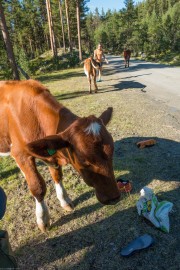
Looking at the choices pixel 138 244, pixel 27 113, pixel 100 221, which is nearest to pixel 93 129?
pixel 27 113

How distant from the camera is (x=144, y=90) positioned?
39.9 feet

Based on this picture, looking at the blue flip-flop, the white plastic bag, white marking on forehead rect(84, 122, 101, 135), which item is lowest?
the blue flip-flop

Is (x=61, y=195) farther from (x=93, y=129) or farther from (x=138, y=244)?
(x=93, y=129)

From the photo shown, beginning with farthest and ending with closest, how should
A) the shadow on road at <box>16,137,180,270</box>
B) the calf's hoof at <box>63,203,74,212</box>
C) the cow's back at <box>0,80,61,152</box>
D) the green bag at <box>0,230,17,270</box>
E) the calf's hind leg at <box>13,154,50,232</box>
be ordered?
the calf's hoof at <box>63,203,74,212</box>, the calf's hind leg at <box>13,154,50,232</box>, the cow's back at <box>0,80,61,152</box>, the shadow on road at <box>16,137,180,270</box>, the green bag at <box>0,230,17,270</box>

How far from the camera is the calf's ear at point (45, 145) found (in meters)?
2.12

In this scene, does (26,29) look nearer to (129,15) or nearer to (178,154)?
(129,15)

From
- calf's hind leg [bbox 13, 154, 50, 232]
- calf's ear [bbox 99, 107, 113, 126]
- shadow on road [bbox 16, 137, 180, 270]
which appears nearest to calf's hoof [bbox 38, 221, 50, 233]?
shadow on road [bbox 16, 137, 180, 270]

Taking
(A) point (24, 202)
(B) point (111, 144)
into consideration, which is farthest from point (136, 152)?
(B) point (111, 144)

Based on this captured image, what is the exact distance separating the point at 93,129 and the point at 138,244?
5.06 ft

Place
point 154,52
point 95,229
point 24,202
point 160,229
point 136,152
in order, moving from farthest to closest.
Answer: point 154,52, point 136,152, point 24,202, point 95,229, point 160,229

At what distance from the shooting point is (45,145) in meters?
2.14

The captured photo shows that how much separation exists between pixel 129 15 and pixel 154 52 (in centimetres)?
1468

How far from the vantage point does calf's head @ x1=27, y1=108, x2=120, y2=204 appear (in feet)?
7.06

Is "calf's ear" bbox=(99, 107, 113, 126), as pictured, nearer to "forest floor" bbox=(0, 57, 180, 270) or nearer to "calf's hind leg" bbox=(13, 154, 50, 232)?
"calf's hind leg" bbox=(13, 154, 50, 232)
